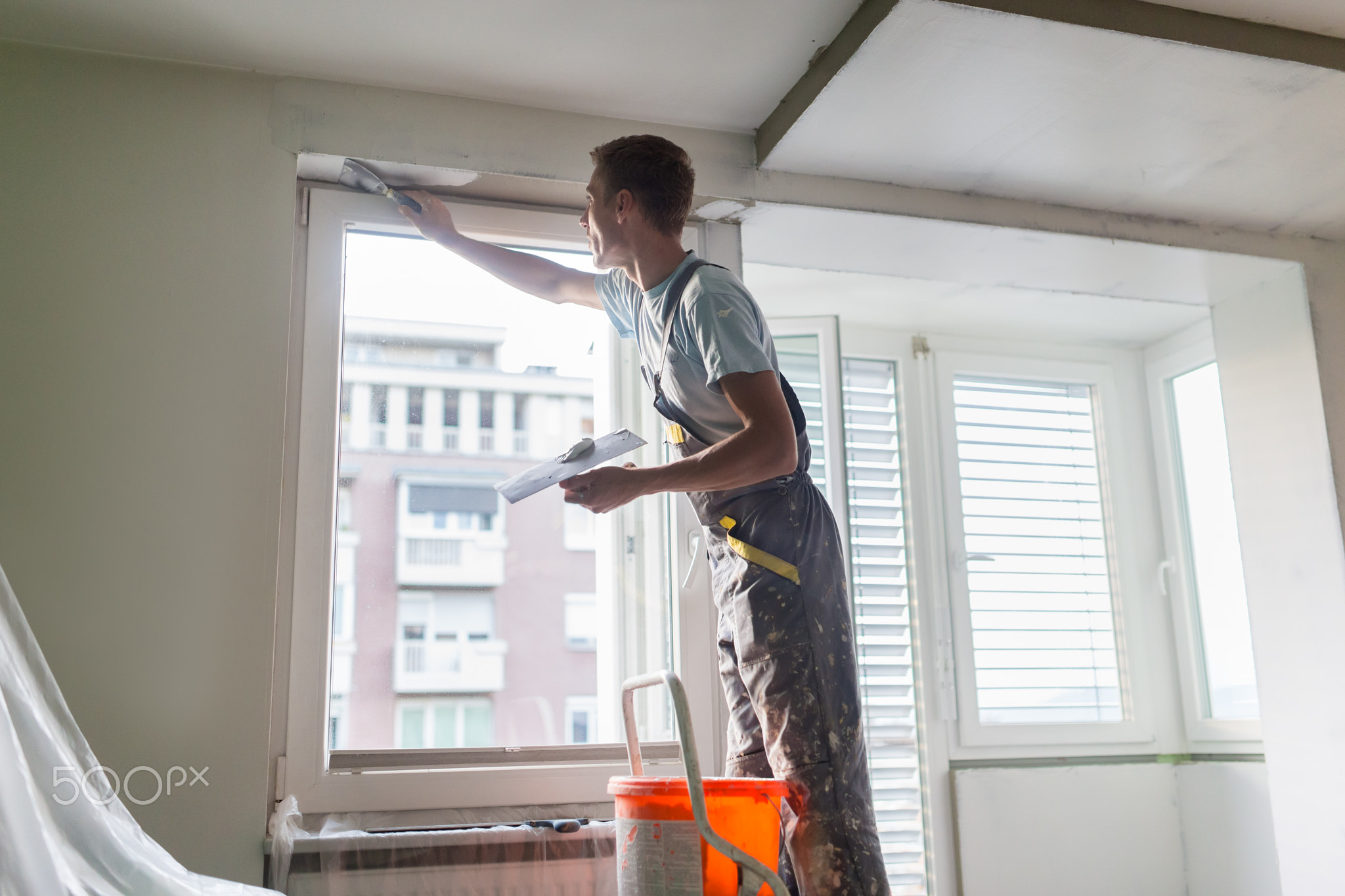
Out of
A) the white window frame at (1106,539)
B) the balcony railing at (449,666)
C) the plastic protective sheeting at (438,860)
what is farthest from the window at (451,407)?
the white window frame at (1106,539)

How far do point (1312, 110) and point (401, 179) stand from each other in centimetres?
192

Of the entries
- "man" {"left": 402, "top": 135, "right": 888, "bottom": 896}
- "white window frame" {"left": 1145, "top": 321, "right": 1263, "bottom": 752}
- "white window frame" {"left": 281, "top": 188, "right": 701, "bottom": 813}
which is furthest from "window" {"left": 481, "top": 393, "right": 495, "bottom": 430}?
"white window frame" {"left": 1145, "top": 321, "right": 1263, "bottom": 752}

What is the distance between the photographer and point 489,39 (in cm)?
204

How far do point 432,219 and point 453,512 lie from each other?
24.5 inches

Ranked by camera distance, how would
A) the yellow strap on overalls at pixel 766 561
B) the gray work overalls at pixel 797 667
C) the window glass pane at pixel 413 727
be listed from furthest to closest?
the window glass pane at pixel 413 727 → the yellow strap on overalls at pixel 766 561 → the gray work overalls at pixel 797 667

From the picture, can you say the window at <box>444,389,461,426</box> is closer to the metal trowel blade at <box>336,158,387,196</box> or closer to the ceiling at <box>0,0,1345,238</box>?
the metal trowel blade at <box>336,158,387,196</box>

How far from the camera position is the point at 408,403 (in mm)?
2225

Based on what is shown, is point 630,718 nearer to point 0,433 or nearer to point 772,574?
point 772,574

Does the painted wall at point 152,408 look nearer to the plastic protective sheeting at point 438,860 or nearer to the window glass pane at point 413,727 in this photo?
the plastic protective sheeting at point 438,860

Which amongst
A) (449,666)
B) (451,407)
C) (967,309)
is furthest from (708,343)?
(967,309)

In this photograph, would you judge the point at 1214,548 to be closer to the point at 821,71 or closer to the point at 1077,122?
the point at 1077,122

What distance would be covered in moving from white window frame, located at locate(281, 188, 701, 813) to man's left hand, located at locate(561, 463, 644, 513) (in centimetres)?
70

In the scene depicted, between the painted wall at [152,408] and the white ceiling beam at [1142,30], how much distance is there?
1.11 metres

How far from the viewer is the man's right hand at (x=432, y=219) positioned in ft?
7.29
